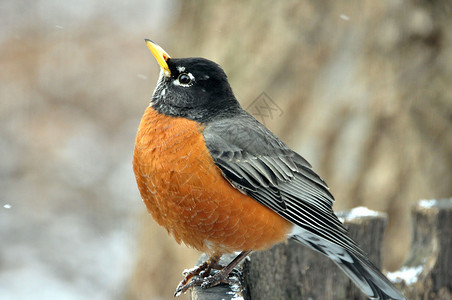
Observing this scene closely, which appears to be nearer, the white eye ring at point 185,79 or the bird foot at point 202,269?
the bird foot at point 202,269

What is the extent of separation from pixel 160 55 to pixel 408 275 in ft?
6.19

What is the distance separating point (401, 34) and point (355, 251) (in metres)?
3.04

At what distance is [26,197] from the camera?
9867 millimetres

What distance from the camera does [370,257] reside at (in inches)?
134

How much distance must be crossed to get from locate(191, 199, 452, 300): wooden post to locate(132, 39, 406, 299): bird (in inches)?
3.5

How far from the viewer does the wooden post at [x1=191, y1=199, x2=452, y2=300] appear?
10.2 ft

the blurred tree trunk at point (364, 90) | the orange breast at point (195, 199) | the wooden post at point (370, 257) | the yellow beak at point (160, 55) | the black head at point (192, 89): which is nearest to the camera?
the orange breast at point (195, 199)

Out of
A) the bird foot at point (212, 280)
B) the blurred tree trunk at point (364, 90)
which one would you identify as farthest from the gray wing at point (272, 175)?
the blurred tree trunk at point (364, 90)

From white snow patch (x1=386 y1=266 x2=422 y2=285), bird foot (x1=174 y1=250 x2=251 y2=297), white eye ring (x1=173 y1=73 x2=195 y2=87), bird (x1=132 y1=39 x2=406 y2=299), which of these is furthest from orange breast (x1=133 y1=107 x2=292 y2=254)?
white snow patch (x1=386 y1=266 x2=422 y2=285)

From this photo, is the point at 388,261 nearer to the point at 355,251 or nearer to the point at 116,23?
the point at 355,251

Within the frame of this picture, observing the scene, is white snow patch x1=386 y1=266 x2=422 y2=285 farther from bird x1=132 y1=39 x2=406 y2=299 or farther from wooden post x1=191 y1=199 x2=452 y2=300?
bird x1=132 y1=39 x2=406 y2=299

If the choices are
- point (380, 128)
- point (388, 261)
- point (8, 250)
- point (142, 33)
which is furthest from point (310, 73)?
point (142, 33)

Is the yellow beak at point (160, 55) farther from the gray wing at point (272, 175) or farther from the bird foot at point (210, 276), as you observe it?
the bird foot at point (210, 276)

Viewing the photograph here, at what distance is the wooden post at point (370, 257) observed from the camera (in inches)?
123
